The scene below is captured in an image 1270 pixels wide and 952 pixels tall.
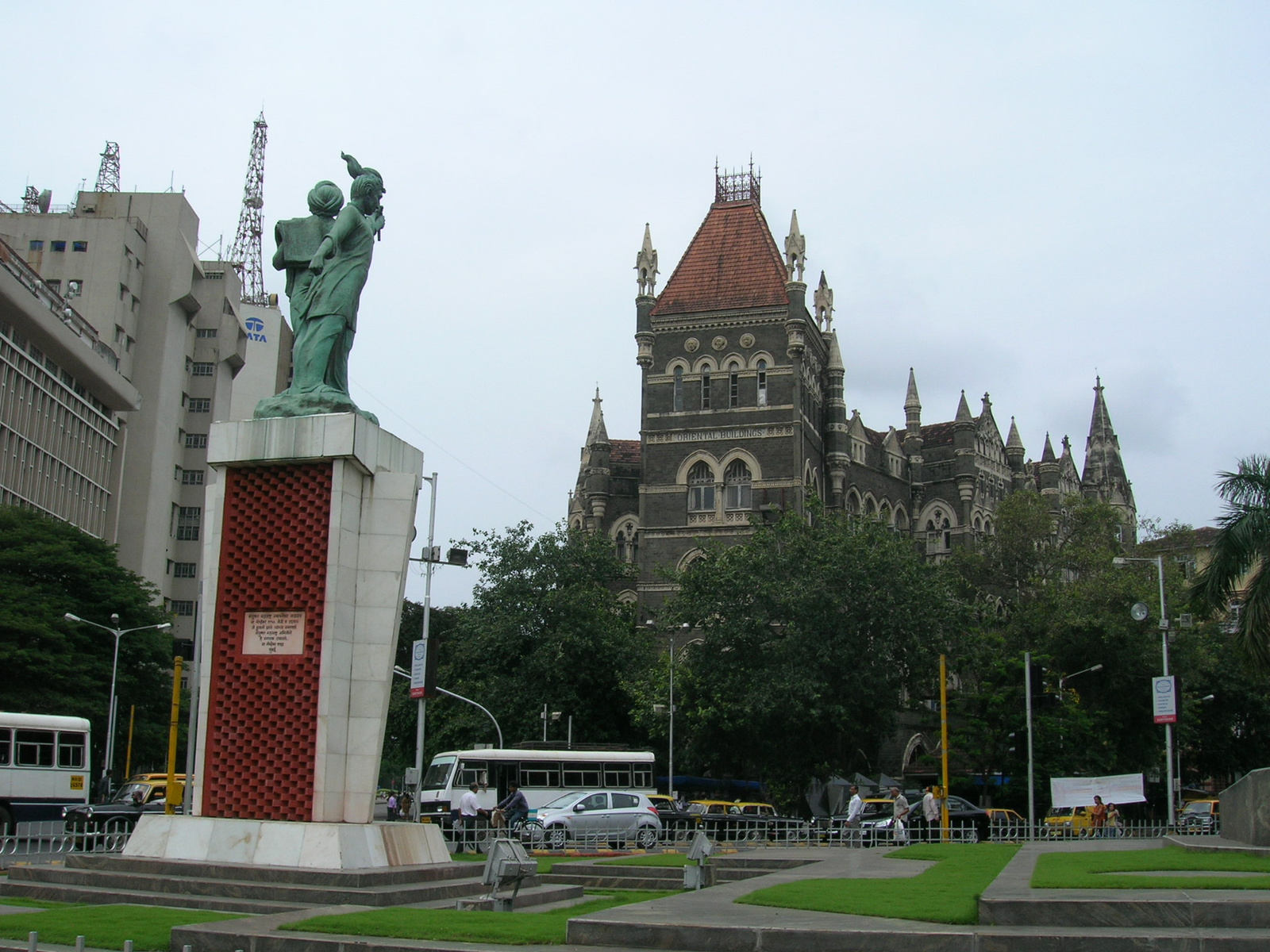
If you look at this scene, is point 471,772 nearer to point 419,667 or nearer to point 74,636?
point 419,667

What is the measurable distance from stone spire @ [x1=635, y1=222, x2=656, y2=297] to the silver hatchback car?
39584mm

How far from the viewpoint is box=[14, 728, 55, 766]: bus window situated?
27109mm

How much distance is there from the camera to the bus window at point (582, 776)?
36.1 m

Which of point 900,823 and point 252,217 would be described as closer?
point 900,823

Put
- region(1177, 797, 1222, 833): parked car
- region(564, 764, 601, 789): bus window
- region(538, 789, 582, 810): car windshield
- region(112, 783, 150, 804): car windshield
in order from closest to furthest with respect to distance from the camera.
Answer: region(538, 789, 582, 810): car windshield, region(112, 783, 150, 804): car windshield, region(1177, 797, 1222, 833): parked car, region(564, 764, 601, 789): bus window

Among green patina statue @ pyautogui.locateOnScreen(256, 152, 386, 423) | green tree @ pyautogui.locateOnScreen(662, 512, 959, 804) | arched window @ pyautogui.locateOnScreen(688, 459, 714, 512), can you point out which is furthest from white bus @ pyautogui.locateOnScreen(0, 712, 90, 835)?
arched window @ pyautogui.locateOnScreen(688, 459, 714, 512)

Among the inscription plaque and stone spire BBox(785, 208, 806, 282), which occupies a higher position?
stone spire BBox(785, 208, 806, 282)

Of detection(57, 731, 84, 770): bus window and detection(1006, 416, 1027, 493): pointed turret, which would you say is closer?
detection(57, 731, 84, 770): bus window

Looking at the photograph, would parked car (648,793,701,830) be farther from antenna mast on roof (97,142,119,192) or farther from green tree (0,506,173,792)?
antenna mast on roof (97,142,119,192)

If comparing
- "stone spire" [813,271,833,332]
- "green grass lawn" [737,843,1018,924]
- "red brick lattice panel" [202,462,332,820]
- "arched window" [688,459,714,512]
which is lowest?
"green grass lawn" [737,843,1018,924]

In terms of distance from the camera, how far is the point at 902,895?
12727 mm

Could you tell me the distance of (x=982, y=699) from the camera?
1844 inches

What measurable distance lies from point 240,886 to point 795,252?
5345cm

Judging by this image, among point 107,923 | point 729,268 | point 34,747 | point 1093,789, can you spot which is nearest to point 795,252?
point 729,268
